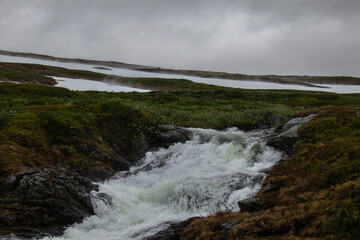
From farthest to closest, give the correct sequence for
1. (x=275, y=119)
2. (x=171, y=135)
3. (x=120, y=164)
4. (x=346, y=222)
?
(x=275, y=119) < (x=171, y=135) < (x=120, y=164) < (x=346, y=222)

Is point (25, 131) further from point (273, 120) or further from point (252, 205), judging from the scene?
point (273, 120)

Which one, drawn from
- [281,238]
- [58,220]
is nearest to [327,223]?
[281,238]

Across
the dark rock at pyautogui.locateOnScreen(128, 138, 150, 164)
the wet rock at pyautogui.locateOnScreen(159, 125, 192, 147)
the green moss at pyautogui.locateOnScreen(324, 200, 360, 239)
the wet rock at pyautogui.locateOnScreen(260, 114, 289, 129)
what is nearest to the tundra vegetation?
the green moss at pyautogui.locateOnScreen(324, 200, 360, 239)

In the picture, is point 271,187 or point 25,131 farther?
point 25,131

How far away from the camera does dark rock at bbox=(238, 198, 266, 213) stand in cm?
1128

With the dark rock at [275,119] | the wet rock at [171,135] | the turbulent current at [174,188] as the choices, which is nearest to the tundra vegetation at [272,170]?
A: the wet rock at [171,135]

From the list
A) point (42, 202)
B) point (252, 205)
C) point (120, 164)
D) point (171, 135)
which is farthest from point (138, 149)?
point (252, 205)

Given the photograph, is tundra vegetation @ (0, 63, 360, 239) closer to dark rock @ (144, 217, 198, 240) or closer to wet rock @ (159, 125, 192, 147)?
dark rock @ (144, 217, 198, 240)

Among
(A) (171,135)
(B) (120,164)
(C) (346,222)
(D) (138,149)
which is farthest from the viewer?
(A) (171,135)

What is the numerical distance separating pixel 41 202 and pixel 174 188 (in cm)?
675

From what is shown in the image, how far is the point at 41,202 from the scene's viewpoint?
1160 centimetres

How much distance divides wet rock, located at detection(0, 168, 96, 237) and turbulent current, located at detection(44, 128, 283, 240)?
2.11 feet

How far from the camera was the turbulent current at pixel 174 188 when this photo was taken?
12336 millimetres

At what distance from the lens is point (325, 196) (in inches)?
381
